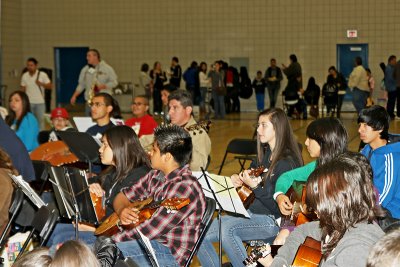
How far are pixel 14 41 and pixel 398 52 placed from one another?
466 inches

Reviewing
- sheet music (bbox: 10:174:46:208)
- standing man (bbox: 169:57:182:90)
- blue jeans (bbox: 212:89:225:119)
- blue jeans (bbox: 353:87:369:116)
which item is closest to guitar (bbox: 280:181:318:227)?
sheet music (bbox: 10:174:46:208)

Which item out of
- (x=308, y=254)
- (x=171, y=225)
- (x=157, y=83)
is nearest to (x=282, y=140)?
(x=171, y=225)

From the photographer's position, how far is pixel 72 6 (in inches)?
893

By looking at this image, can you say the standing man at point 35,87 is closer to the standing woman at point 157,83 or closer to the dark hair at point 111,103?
the dark hair at point 111,103

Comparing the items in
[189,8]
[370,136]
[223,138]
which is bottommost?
[223,138]

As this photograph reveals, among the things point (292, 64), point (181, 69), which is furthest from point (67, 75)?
point (292, 64)

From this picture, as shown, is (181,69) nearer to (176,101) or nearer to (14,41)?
(14,41)

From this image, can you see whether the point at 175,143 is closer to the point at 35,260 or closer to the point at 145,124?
the point at 35,260

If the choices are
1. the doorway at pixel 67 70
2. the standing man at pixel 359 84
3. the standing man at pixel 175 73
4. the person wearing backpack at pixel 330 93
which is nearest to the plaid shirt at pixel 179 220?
the standing man at pixel 359 84

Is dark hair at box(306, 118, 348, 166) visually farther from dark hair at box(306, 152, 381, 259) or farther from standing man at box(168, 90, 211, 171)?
standing man at box(168, 90, 211, 171)

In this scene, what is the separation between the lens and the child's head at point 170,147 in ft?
14.5

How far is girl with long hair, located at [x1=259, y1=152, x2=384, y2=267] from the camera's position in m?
2.87

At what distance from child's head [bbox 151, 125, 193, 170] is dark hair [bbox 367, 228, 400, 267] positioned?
7.74 feet

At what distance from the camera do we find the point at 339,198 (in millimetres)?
2900
